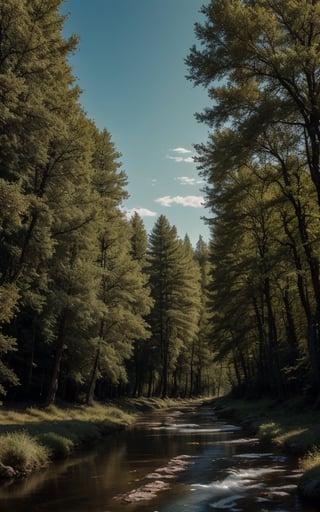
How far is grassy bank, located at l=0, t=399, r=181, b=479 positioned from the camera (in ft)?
41.4

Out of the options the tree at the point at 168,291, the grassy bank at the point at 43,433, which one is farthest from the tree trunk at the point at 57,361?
the tree at the point at 168,291

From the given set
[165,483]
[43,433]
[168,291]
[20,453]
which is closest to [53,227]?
[43,433]

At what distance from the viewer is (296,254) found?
20.6 meters

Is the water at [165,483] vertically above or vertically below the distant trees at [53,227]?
below

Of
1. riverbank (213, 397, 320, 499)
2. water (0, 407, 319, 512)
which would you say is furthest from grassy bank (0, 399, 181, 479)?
riverbank (213, 397, 320, 499)

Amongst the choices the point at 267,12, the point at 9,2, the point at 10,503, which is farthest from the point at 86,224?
the point at 10,503

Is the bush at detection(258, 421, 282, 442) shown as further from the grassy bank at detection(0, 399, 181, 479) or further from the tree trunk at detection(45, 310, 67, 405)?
the tree trunk at detection(45, 310, 67, 405)

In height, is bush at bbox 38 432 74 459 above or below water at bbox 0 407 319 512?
above

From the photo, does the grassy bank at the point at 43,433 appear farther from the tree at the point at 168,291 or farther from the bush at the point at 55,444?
the tree at the point at 168,291

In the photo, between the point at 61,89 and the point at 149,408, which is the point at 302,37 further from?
the point at 149,408

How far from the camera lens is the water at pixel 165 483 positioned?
890 centimetres

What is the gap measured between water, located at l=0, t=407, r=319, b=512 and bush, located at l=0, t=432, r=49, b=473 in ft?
1.57

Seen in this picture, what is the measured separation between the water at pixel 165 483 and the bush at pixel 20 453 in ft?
1.57

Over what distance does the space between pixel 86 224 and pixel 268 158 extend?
28.3 feet
